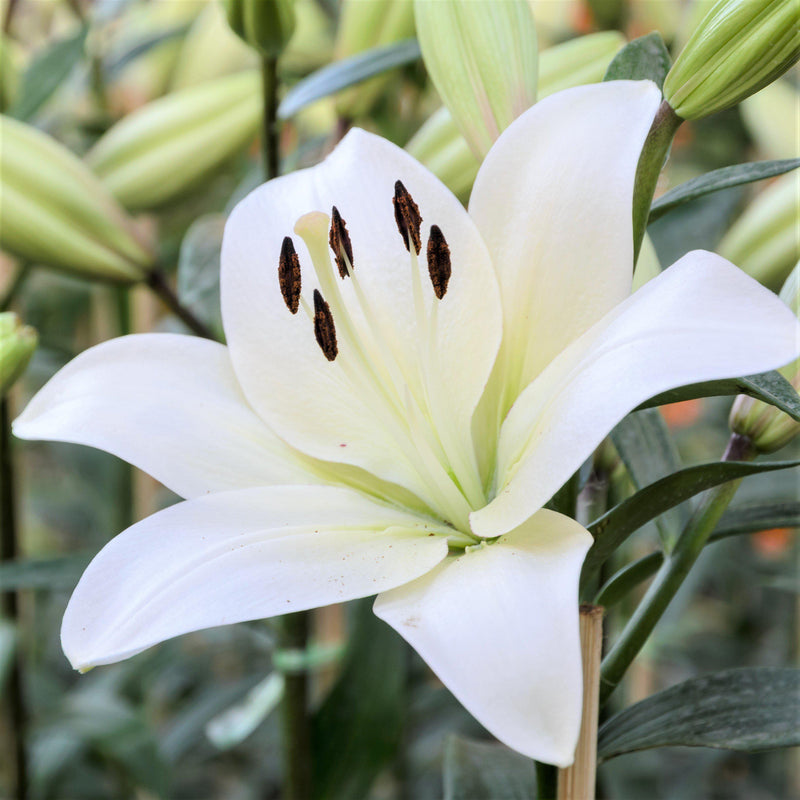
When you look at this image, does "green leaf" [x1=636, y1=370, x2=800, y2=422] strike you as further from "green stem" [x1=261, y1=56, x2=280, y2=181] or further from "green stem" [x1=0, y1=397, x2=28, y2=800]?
"green stem" [x1=0, y1=397, x2=28, y2=800]

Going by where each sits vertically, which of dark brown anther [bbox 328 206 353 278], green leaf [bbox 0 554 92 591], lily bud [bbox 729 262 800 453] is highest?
dark brown anther [bbox 328 206 353 278]

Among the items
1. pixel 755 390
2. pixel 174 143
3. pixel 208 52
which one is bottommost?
pixel 755 390

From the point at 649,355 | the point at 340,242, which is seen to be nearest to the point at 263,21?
the point at 340,242

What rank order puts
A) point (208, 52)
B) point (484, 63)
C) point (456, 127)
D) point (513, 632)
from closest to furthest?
point (513, 632) < point (484, 63) < point (456, 127) < point (208, 52)

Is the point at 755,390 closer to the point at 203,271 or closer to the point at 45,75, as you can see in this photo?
the point at 203,271

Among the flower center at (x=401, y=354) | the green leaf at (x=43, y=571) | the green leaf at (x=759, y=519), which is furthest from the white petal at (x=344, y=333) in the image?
the green leaf at (x=43, y=571)

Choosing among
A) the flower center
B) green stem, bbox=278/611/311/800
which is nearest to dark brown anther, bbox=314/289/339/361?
the flower center
